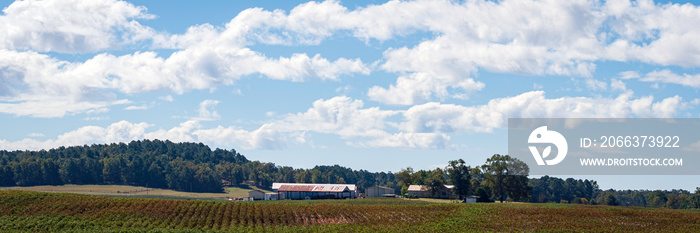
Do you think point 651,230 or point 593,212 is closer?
point 651,230

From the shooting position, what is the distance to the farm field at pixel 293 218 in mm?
66750

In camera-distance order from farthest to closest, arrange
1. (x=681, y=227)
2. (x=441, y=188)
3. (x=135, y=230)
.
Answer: (x=441, y=188) → (x=681, y=227) → (x=135, y=230)

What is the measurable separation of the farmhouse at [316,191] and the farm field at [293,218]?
56.5 meters

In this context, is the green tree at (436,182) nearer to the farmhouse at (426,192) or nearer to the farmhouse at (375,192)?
the farmhouse at (426,192)

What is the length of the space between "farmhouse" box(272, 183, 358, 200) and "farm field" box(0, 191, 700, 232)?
185ft

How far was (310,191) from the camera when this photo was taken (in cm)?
14875

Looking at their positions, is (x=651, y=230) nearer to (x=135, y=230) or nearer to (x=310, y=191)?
(x=135, y=230)

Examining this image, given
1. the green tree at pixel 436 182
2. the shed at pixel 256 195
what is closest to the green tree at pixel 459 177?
the green tree at pixel 436 182

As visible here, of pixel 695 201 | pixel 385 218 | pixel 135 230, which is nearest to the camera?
pixel 135 230

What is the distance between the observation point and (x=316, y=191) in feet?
483

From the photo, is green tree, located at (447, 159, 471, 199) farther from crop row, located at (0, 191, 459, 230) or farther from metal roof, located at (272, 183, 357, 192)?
crop row, located at (0, 191, 459, 230)

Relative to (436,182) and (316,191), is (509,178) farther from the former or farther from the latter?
(316,191)

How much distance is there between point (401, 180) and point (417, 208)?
96471 mm

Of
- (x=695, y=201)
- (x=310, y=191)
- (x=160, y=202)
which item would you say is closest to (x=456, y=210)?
(x=160, y=202)
